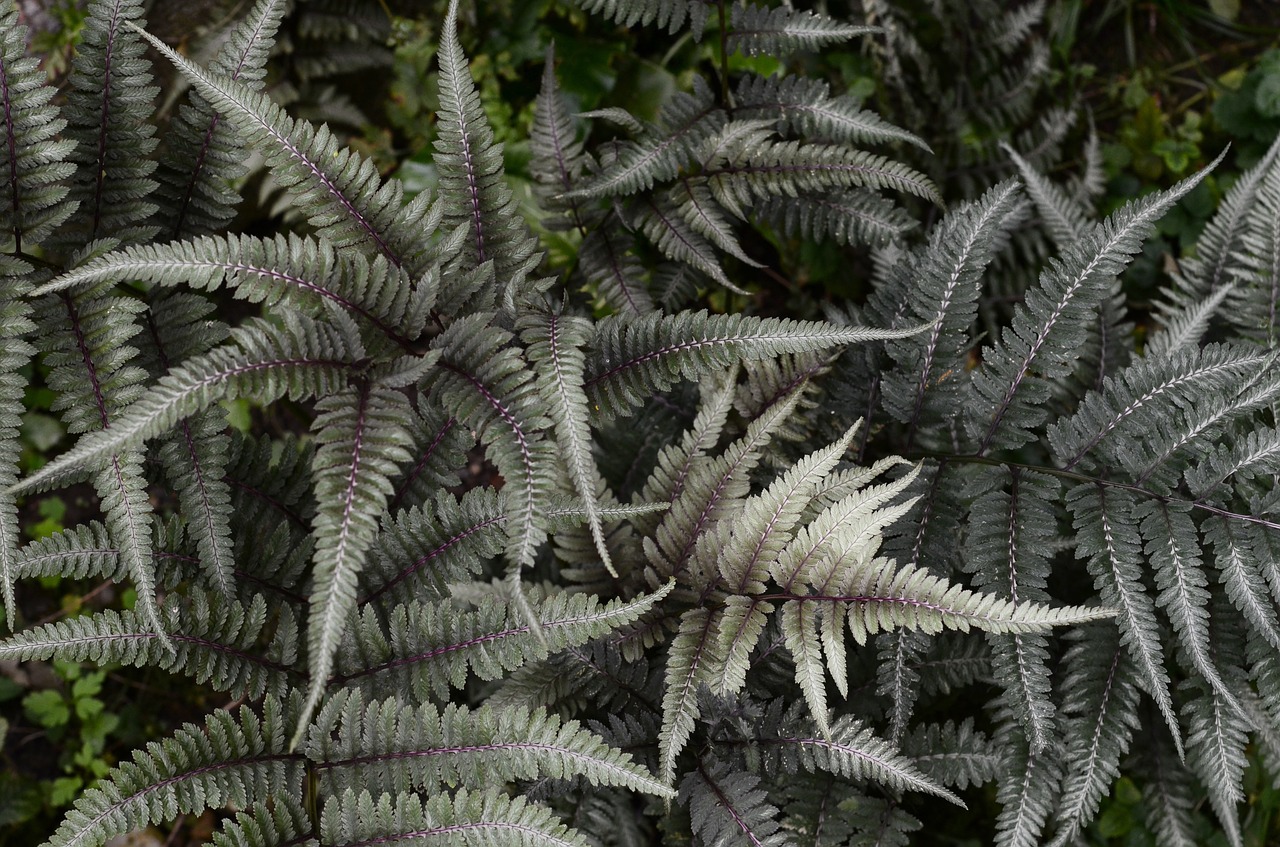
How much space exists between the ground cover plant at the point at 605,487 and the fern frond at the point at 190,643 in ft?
0.04

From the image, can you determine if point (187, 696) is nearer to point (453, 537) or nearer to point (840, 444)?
point (453, 537)

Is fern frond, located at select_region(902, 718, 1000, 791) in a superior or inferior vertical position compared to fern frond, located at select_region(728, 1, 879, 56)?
inferior

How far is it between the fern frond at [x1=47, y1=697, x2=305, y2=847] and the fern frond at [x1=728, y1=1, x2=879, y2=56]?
2605mm

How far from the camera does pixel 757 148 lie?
9.92ft

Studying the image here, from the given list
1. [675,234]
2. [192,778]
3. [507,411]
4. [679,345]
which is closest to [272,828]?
[192,778]

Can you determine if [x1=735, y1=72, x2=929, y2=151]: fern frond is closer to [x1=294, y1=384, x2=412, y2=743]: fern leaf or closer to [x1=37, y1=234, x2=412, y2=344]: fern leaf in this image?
[x1=37, y1=234, x2=412, y2=344]: fern leaf

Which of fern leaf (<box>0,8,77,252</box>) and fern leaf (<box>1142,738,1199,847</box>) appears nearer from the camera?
fern leaf (<box>0,8,77,252</box>)

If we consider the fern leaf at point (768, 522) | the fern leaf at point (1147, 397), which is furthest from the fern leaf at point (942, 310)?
the fern leaf at point (768, 522)

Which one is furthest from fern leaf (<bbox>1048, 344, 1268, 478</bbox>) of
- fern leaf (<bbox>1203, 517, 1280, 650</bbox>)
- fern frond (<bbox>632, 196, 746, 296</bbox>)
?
fern frond (<bbox>632, 196, 746, 296</bbox>)

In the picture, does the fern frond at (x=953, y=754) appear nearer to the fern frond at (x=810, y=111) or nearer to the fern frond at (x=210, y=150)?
the fern frond at (x=810, y=111)

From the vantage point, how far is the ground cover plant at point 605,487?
2.27 meters

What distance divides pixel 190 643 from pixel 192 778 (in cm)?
36

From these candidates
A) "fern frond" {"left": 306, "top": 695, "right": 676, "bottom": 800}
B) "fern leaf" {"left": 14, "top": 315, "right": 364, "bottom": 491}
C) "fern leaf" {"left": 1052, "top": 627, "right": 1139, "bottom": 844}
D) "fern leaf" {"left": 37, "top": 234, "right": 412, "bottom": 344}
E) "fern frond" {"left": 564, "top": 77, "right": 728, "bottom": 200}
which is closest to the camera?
"fern leaf" {"left": 14, "top": 315, "right": 364, "bottom": 491}

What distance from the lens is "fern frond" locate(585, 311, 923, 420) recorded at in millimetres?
2305
